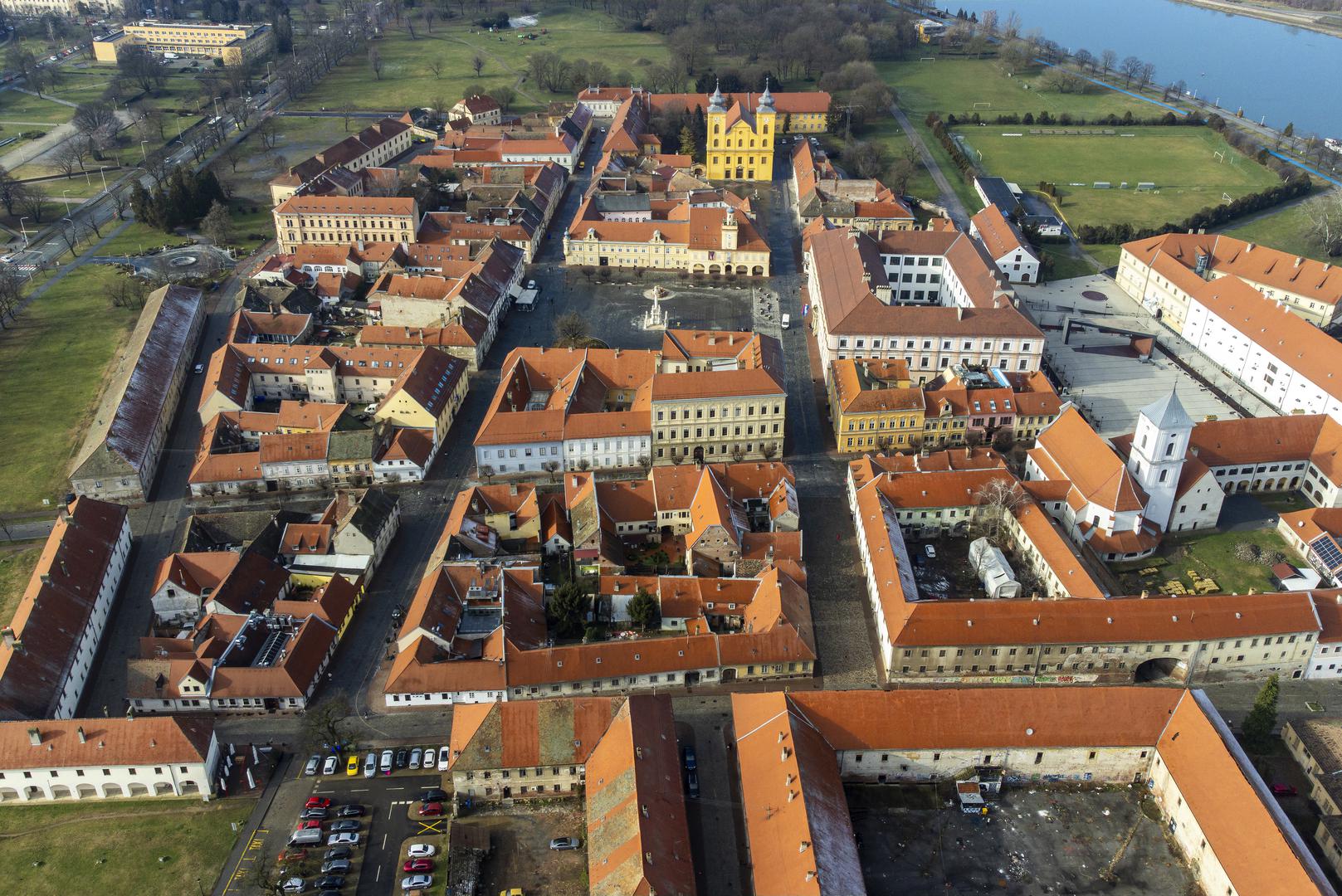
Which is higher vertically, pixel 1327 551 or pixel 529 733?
pixel 529 733

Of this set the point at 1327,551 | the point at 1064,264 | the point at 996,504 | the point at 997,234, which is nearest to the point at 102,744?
the point at 996,504

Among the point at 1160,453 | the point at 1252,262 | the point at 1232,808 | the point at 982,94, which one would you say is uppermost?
the point at 1160,453

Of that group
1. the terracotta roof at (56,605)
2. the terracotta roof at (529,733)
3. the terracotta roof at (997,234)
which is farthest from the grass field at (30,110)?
the terracotta roof at (529,733)

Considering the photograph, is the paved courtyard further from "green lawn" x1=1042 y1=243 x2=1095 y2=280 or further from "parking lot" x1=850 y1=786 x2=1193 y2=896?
"parking lot" x1=850 y1=786 x2=1193 y2=896

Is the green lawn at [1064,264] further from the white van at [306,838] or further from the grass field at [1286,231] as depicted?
the white van at [306,838]

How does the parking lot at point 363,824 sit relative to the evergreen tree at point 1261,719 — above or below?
below

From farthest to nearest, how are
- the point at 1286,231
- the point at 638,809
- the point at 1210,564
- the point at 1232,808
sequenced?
the point at 1286,231, the point at 1210,564, the point at 1232,808, the point at 638,809

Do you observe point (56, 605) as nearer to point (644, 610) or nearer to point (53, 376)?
point (644, 610)
